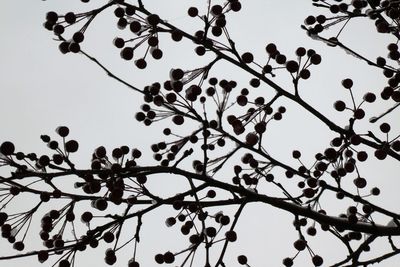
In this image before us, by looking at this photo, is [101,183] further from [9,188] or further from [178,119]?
[178,119]

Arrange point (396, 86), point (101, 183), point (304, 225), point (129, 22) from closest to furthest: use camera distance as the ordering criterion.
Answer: point (101, 183), point (129, 22), point (396, 86), point (304, 225)

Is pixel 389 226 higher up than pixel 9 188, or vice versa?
pixel 9 188

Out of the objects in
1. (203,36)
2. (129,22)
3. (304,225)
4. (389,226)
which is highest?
(129,22)

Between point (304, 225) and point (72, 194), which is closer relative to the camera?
point (72, 194)

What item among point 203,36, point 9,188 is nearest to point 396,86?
point 203,36

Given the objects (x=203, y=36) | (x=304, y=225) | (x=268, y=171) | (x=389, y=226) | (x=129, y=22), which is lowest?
(x=389, y=226)

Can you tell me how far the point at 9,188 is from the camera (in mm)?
2752

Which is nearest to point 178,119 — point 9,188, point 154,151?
point 154,151

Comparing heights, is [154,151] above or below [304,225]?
above

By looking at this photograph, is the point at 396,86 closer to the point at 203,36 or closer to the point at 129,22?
the point at 203,36

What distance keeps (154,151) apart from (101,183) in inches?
35.9

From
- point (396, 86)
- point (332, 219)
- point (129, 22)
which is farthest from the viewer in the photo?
point (396, 86)

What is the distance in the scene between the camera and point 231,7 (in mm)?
3195

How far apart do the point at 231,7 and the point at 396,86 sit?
1.87 metres
